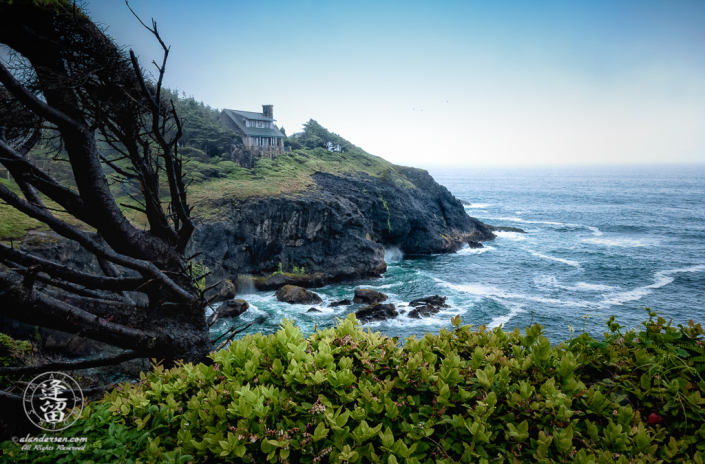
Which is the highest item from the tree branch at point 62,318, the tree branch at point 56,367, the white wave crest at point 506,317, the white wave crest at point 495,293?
the tree branch at point 62,318

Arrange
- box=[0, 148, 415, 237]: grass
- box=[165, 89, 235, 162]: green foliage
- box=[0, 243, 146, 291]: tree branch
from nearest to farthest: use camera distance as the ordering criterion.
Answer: box=[0, 243, 146, 291]: tree branch → box=[0, 148, 415, 237]: grass → box=[165, 89, 235, 162]: green foliage

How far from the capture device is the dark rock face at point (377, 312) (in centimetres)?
2615

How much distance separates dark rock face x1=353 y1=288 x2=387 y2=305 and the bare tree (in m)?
24.4

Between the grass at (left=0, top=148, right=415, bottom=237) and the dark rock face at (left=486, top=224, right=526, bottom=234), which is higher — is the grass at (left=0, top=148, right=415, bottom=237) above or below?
above

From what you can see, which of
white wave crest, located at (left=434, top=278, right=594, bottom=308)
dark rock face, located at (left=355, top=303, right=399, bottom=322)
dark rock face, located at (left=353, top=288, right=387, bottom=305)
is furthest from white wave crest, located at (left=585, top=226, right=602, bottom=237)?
dark rock face, located at (left=355, top=303, right=399, bottom=322)

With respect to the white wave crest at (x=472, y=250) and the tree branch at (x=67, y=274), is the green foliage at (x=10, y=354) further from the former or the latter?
the white wave crest at (x=472, y=250)

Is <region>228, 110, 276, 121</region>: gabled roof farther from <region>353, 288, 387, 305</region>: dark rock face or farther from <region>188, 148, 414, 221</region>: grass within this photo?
<region>353, 288, 387, 305</region>: dark rock face

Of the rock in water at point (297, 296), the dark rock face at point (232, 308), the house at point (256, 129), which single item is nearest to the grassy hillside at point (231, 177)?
the house at point (256, 129)

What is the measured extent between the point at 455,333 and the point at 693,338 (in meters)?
2.08

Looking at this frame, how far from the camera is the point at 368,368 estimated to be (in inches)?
128

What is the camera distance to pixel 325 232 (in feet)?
119

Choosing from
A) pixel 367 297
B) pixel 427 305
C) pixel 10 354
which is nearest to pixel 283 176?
pixel 367 297

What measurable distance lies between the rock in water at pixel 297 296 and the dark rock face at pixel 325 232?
300cm

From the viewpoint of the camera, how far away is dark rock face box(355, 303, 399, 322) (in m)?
26.1
